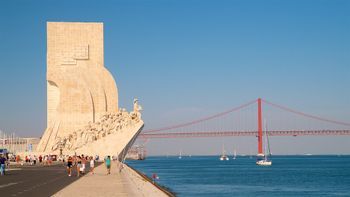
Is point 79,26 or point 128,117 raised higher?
point 79,26

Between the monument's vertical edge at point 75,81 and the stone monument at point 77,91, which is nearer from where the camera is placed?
the stone monument at point 77,91

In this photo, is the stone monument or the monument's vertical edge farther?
the monument's vertical edge

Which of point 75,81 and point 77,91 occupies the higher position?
point 75,81

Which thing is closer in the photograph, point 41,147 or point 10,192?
point 10,192

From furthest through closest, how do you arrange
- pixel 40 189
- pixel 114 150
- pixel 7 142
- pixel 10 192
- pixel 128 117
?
1. pixel 7 142
2. pixel 128 117
3. pixel 114 150
4. pixel 40 189
5. pixel 10 192

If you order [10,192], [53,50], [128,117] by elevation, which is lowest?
[10,192]

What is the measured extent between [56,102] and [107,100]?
4013 mm

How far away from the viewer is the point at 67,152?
142 ft

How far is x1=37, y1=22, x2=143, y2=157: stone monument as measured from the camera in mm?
44094

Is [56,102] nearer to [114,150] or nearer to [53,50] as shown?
[53,50]

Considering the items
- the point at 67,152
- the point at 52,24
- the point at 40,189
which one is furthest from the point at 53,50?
the point at 40,189

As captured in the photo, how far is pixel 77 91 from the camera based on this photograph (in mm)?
46406

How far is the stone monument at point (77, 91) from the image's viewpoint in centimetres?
4409

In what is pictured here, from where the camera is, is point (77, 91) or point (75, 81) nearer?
point (77, 91)
